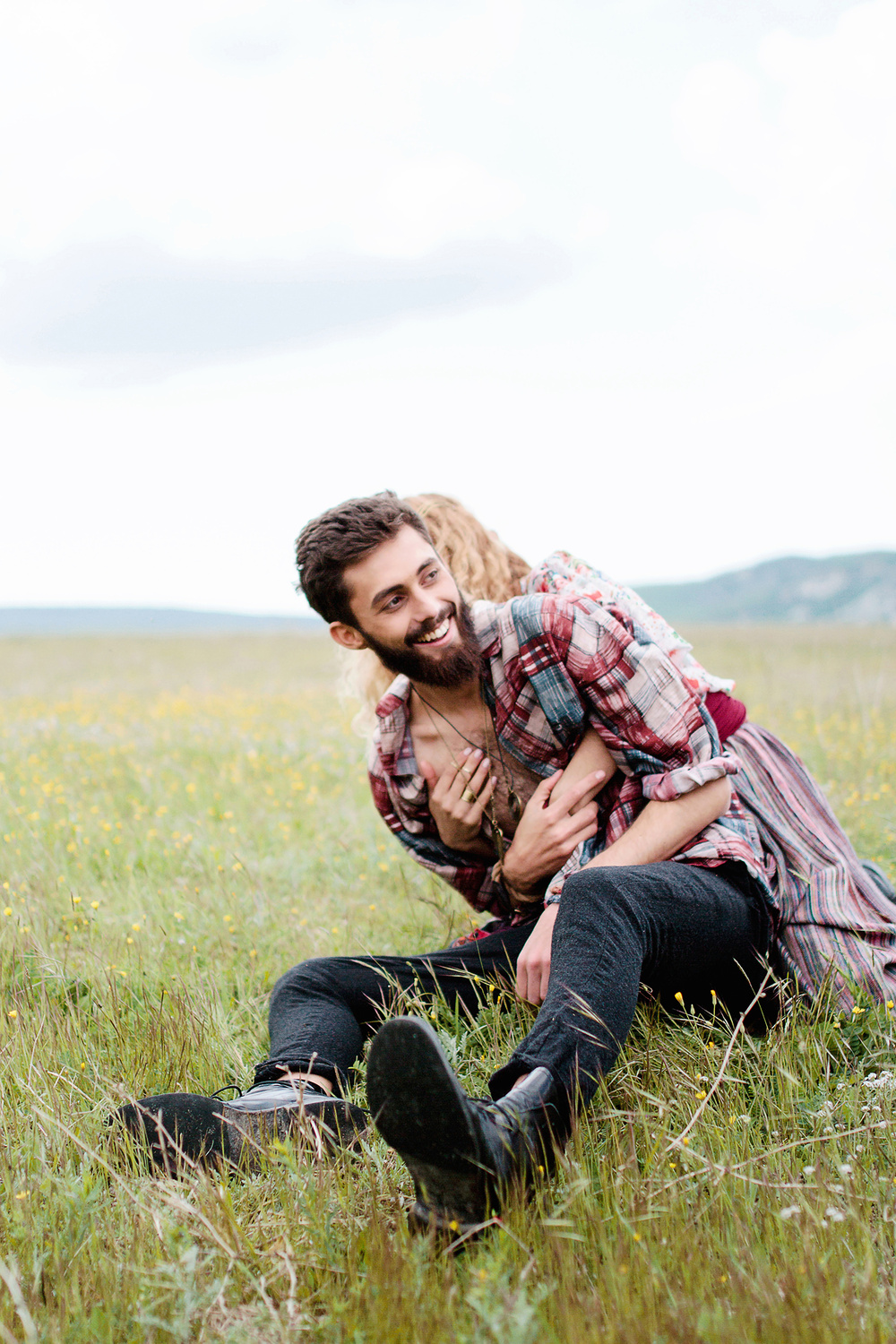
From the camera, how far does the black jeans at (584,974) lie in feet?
6.71

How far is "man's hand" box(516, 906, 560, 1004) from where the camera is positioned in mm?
2510

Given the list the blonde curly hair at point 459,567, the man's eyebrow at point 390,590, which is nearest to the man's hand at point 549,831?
the man's eyebrow at point 390,590

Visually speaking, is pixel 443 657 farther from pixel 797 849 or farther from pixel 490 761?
pixel 797 849

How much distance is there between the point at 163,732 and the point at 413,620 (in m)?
7.51

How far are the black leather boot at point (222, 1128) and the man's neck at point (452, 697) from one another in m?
1.29

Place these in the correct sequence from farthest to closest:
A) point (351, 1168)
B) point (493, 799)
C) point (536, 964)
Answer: point (493, 799) → point (536, 964) → point (351, 1168)

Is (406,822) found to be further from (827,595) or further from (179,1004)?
(827,595)

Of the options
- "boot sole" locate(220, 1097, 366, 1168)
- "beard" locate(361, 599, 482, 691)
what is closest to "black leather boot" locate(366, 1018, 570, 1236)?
"boot sole" locate(220, 1097, 366, 1168)

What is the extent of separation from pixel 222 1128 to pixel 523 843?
1141 mm

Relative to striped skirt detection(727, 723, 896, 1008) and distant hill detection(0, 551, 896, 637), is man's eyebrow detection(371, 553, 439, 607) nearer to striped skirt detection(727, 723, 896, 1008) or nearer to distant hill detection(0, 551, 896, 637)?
striped skirt detection(727, 723, 896, 1008)

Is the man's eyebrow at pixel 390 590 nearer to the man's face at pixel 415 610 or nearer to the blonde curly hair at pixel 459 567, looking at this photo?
the man's face at pixel 415 610

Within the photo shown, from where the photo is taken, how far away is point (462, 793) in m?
3.04

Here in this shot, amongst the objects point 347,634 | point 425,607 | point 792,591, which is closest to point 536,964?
point 425,607

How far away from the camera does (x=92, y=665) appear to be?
2352 cm
